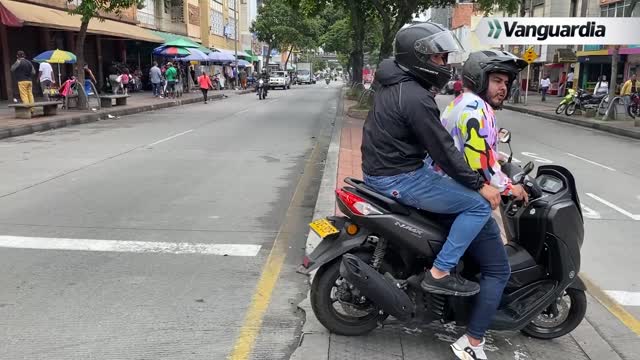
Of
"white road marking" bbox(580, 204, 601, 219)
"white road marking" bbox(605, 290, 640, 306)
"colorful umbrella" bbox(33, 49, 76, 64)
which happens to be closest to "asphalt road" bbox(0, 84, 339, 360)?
"white road marking" bbox(605, 290, 640, 306)

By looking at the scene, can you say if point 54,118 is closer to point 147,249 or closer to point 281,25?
point 147,249

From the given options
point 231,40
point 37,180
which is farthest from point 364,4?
point 231,40

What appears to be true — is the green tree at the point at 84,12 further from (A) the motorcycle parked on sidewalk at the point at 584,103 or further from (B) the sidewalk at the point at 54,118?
(A) the motorcycle parked on sidewalk at the point at 584,103

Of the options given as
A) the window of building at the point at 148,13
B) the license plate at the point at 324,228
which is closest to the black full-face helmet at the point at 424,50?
the license plate at the point at 324,228

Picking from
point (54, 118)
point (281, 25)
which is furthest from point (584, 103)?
point (281, 25)

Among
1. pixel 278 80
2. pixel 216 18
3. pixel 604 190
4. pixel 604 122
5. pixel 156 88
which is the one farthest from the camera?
pixel 216 18

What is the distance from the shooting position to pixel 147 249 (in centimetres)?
547

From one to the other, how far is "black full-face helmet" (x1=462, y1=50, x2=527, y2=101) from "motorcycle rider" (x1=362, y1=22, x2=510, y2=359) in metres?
0.16

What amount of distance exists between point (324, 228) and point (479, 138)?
3.49ft

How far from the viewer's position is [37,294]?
4344mm

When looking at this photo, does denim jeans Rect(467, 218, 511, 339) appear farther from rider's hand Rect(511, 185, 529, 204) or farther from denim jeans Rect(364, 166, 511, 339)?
rider's hand Rect(511, 185, 529, 204)

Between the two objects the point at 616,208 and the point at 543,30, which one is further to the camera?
the point at 543,30

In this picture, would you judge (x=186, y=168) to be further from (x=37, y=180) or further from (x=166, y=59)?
(x=166, y=59)

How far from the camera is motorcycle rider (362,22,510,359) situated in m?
3.08
